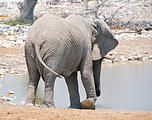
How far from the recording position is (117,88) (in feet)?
34.8

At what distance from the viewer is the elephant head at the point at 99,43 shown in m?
8.17

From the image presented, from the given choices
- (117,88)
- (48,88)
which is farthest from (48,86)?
(117,88)

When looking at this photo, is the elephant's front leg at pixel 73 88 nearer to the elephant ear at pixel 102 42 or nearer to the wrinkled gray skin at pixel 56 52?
the wrinkled gray skin at pixel 56 52

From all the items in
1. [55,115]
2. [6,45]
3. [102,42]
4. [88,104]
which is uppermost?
[55,115]

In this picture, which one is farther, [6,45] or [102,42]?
[6,45]

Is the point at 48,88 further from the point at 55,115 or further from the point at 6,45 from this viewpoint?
the point at 6,45

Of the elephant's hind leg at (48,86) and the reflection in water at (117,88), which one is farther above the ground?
the elephant's hind leg at (48,86)

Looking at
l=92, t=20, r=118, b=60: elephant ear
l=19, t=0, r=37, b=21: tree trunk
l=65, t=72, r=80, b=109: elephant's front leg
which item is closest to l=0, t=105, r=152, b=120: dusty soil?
l=65, t=72, r=80, b=109: elephant's front leg

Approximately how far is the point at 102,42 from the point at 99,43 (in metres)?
0.07

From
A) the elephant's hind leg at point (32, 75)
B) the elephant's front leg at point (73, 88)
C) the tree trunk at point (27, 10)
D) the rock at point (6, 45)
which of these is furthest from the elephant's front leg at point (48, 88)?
the tree trunk at point (27, 10)

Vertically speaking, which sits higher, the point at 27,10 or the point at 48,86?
the point at 48,86

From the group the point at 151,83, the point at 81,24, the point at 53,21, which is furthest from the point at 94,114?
the point at 151,83

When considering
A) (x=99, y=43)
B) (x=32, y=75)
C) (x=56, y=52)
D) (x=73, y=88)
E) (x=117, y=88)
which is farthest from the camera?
(x=117, y=88)

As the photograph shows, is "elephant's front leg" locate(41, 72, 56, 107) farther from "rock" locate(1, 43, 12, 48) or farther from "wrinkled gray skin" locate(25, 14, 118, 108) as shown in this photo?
"rock" locate(1, 43, 12, 48)
